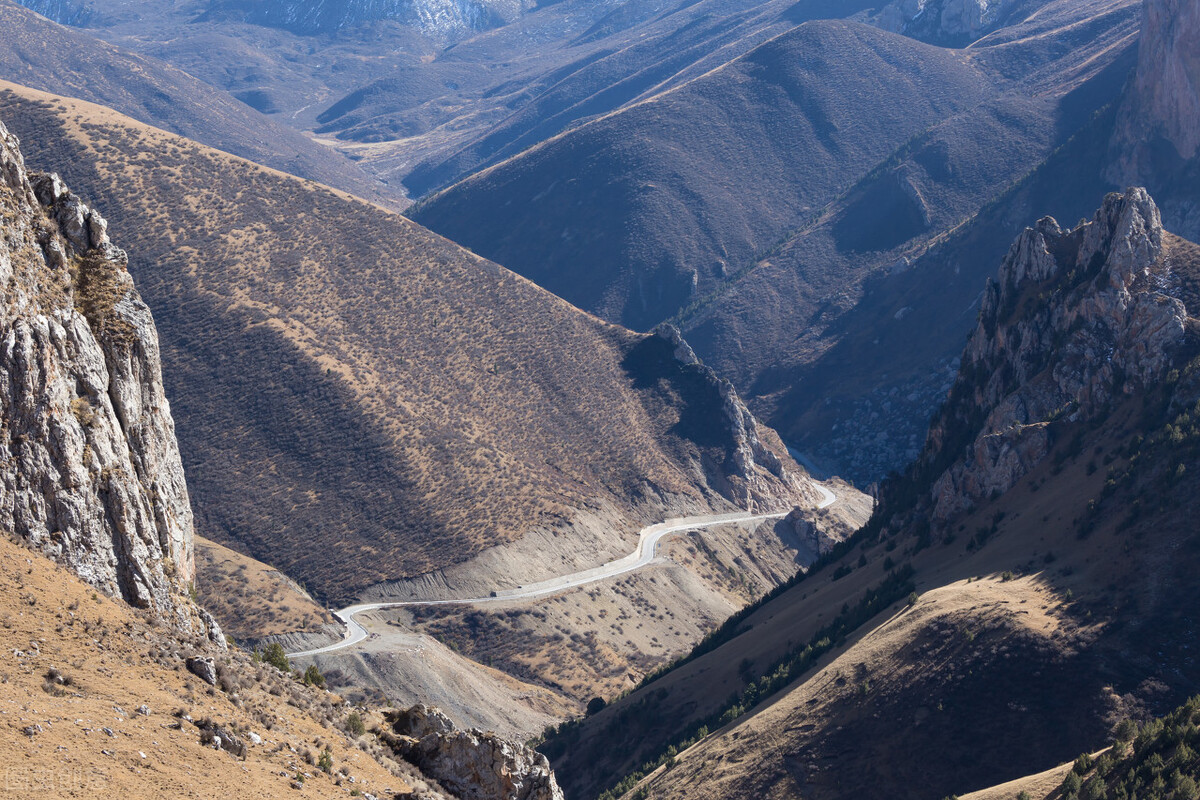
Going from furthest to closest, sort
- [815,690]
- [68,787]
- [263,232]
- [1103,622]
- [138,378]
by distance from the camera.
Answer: [263,232] → [815,690] → [1103,622] → [138,378] → [68,787]

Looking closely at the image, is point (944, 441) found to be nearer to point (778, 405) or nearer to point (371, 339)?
point (371, 339)

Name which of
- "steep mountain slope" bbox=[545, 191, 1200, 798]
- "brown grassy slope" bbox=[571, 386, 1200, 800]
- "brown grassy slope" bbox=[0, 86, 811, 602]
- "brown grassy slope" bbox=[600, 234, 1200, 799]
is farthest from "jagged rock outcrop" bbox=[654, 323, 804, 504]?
"brown grassy slope" bbox=[571, 386, 1200, 800]

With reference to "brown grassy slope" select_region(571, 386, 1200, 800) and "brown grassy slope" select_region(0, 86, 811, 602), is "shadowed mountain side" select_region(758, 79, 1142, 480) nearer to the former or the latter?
"brown grassy slope" select_region(0, 86, 811, 602)

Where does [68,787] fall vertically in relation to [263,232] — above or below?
below

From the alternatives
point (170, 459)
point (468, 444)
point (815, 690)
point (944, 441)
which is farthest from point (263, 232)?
point (170, 459)

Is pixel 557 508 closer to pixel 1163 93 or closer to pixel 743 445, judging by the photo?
pixel 743 445
